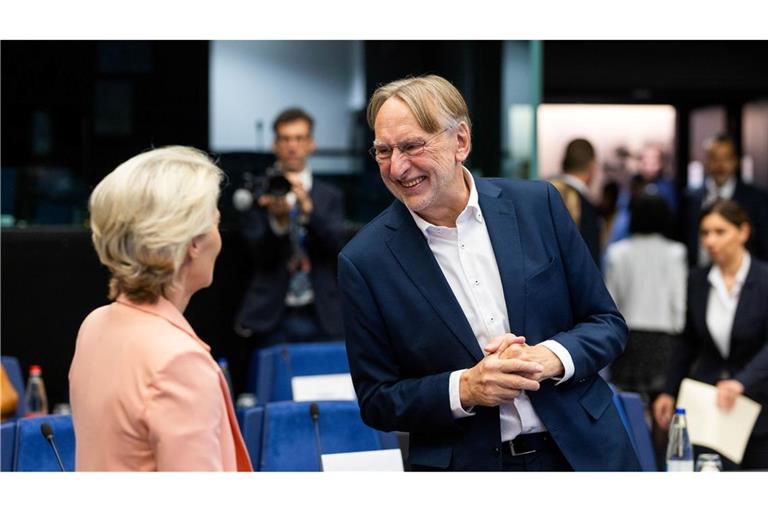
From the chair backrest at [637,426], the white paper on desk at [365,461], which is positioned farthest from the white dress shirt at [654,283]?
the white paper on desk at [365,461]

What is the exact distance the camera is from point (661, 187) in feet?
38.1

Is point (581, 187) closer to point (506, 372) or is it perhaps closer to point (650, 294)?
point (650, 294)

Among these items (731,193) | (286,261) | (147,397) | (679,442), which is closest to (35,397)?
(286,261)

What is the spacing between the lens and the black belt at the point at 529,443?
260 cm

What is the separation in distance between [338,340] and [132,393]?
13.0 ft

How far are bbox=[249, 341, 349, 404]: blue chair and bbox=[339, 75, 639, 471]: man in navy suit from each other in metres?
2.30

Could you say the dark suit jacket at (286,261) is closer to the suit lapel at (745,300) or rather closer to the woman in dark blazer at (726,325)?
the woman in dark blazer at (726,325)

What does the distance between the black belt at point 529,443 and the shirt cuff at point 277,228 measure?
11.0 feet

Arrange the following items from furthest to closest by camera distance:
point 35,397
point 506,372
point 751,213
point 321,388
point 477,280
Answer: point 751,213
point 35,397
point 321,388
point 477,280
point 506,372

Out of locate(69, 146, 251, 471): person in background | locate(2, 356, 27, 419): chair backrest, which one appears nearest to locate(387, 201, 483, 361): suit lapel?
locate(69, 146, 251, 471): person in background

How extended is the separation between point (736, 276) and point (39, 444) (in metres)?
3.08

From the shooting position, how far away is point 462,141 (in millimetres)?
2664

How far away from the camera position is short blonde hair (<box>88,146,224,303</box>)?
196 centimetres
